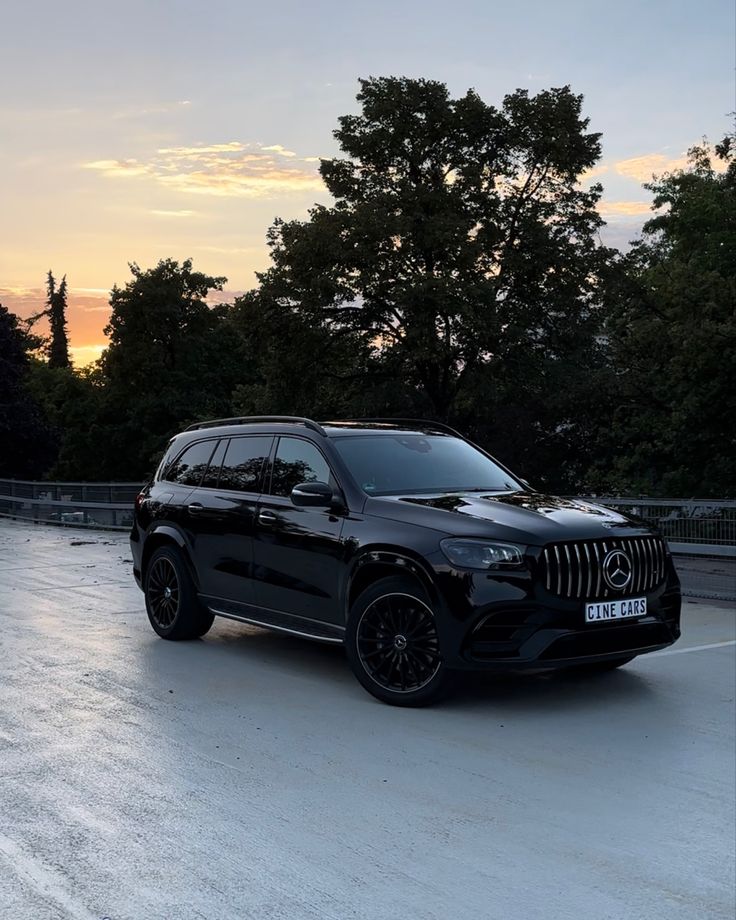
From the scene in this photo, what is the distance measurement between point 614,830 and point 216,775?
1.94 metres

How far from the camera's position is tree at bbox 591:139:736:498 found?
23.2 metres

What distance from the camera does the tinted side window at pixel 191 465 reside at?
366 inches

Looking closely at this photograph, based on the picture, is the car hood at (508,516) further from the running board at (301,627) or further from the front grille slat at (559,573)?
the running board at (301,627)

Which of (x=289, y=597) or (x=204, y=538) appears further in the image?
(x=204, y=538)

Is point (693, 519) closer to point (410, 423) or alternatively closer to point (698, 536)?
point (698, 536)

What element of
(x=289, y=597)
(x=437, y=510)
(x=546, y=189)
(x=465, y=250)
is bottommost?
(x=289, y=597)

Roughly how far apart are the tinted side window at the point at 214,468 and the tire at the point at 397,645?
236 centimetres

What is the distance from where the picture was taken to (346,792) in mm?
5188

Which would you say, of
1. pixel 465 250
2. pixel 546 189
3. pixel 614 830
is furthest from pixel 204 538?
pixel 546 189

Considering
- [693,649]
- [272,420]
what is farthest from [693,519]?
[272,420]

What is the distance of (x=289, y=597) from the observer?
7863 millimetres

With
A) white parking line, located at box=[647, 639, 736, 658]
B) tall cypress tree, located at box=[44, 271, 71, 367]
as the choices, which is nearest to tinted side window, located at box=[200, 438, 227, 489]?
white parking line, located at box=[647, 639, 736, 658]

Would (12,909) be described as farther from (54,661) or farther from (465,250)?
(465,250)

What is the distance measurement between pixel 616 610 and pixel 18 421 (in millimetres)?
58285
